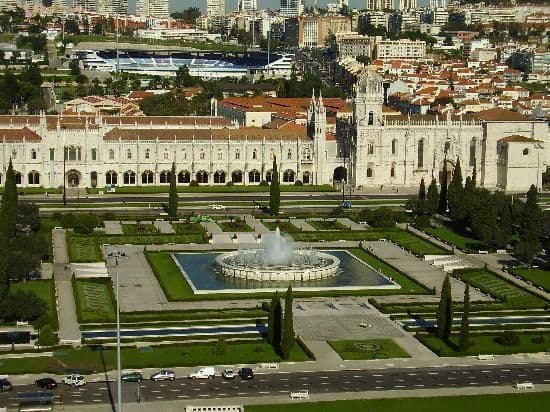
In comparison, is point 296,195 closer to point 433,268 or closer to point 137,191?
point 137,191

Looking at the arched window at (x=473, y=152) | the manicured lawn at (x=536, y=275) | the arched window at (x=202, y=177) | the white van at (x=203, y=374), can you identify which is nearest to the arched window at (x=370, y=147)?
the arched window at (x=473, y=152)

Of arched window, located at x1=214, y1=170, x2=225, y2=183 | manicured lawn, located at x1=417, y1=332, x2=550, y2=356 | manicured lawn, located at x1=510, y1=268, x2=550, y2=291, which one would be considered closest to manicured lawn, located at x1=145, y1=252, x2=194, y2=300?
manicured lawn, located at x1=417, y1=332, x2=550, y2=356

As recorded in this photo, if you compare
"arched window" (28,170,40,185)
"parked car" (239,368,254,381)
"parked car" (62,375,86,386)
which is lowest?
"parked car" (239,368,254,381)

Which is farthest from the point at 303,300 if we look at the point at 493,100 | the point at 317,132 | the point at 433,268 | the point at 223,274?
the point at 493,100

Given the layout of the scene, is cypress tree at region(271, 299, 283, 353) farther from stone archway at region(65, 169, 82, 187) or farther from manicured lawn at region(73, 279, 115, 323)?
stone archway at region(65, 169, 82, 187)

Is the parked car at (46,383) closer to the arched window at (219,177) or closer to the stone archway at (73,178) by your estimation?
the stone archway at (73,178)

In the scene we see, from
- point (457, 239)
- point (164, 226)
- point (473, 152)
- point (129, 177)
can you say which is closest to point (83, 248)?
point (164, 226)
